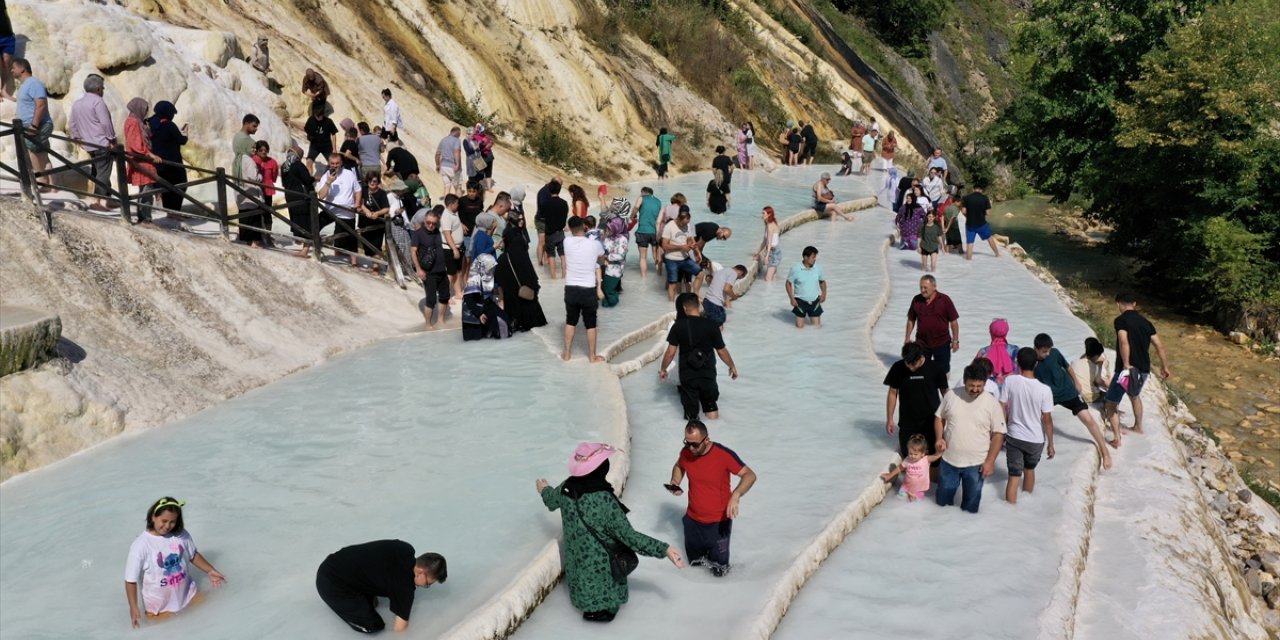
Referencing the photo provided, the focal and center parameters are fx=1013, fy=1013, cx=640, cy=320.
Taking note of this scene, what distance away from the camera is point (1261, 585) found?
966 centimetres

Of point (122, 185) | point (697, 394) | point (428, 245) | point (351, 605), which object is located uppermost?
point (122, 185)

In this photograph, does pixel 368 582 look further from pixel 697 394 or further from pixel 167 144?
pixel 167 144

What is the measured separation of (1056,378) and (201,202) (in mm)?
9737

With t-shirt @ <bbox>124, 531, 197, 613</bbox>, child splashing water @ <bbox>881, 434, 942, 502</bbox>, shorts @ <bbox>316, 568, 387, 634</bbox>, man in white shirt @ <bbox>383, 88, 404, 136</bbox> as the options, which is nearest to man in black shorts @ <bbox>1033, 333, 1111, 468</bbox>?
child splashing water @ <bbox>881, 434, 942, 502</bbox>

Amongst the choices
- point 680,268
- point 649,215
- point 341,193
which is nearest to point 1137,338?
point 680,268

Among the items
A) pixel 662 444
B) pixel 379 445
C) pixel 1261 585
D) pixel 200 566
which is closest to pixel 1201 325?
pixel 1261 585

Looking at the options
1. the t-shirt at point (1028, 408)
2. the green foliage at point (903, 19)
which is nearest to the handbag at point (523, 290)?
the t-shirt at point (1028, 408)

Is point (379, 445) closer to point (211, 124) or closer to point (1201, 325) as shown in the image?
point (211, 124)

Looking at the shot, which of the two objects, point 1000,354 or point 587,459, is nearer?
point 587,459

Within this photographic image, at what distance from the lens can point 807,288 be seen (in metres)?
12.8

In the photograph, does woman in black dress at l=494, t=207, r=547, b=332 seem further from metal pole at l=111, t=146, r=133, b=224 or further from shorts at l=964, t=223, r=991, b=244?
shorts at l=964, t=223, r=991, b=244

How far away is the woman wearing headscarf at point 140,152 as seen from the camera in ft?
36.1

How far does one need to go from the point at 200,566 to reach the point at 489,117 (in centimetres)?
1762

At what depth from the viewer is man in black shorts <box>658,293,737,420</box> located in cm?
939
